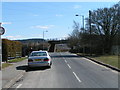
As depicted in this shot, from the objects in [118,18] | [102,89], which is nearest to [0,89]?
[102,89]

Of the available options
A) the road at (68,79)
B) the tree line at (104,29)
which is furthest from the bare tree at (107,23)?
the road at (68,79)

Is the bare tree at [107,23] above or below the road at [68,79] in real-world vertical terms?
above

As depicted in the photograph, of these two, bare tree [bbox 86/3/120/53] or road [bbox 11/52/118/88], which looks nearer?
road [bbox 11/52/118/88]

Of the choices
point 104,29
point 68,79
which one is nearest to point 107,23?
point 104,29

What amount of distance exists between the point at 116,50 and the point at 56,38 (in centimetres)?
6465

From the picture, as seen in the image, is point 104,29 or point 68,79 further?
point 104,29

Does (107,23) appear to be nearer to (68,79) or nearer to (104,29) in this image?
(104,29)

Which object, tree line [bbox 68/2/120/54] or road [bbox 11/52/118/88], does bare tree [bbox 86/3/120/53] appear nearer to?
tree line [bbox 68/2/120/54]

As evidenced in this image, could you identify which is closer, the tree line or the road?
the road

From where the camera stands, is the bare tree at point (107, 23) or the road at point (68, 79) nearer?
the road at point (68, 79)

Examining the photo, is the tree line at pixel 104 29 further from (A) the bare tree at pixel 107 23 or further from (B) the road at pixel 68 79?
(B) the road at pixel 68 79

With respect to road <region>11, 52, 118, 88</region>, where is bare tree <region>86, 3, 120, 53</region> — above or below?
above

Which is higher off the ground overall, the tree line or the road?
the tree line

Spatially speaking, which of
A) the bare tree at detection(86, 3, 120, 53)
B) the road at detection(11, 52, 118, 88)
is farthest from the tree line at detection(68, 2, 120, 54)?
the road at detection(11, 52, 118, 88)
